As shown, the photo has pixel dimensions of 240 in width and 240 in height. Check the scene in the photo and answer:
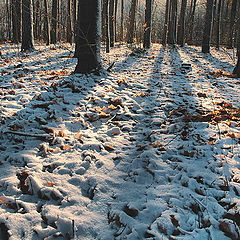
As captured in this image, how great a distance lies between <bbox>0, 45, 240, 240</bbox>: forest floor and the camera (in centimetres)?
141

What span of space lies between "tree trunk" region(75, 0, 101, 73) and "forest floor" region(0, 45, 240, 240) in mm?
1065

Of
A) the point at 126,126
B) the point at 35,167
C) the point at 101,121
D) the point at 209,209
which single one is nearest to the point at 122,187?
the point at 209,209

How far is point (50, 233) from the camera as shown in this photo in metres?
1.34

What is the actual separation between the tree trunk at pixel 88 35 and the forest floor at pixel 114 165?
3.49 feet

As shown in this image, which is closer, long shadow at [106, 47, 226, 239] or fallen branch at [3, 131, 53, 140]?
long shadow at [106, 47, 226, 239]

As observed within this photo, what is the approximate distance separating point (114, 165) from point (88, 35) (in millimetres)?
3974

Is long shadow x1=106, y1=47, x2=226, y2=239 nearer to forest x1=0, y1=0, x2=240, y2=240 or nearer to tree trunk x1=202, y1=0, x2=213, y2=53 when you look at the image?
forest x1=0, y1=0, x2=240, y2=240

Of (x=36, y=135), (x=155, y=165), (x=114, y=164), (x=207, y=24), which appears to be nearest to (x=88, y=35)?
(x=36, y=135)

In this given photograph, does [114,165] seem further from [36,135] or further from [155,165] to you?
[36,135]

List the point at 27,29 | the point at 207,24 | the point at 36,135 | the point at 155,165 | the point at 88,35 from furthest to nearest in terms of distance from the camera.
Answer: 1. the point at 207,24
2. the point at 27,29
3. the point at 88,35
4. the point at 36,135
5. the point at 155,165

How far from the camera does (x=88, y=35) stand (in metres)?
4.94

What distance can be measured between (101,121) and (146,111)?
0.97 metres

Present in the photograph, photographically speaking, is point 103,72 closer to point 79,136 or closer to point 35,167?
point 79,136

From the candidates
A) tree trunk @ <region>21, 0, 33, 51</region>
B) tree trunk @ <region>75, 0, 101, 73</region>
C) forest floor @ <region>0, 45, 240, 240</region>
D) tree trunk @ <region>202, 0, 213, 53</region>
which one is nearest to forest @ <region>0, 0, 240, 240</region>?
forest floor @ <region>0, 45, 240, 240</region>
